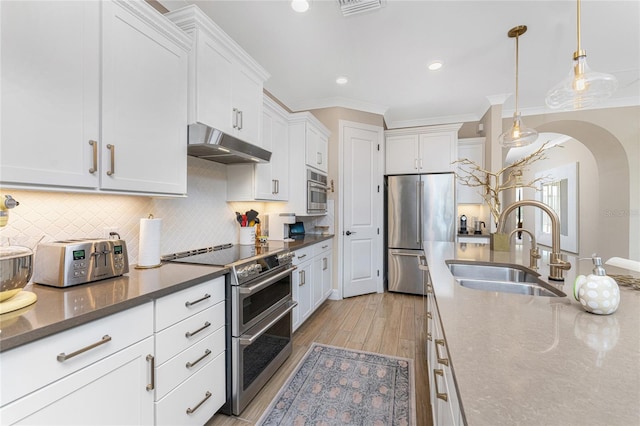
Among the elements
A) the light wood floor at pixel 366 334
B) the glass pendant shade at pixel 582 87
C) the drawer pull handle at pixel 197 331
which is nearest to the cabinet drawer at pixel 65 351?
the drawer pull handle at pixel 197 331

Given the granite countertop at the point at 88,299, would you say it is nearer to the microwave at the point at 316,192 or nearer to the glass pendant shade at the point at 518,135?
the microwave at the point at 316,192

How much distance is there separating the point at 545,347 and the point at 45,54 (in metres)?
1.92

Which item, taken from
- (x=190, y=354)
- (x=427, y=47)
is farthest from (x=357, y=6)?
(x=190, y=354)

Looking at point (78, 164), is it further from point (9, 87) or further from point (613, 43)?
point (613, 43)

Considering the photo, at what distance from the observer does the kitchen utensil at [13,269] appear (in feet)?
3.01

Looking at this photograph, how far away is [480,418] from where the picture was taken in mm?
444

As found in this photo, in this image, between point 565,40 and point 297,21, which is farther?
point 565,40

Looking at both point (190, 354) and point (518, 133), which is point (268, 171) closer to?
point (190, 354)

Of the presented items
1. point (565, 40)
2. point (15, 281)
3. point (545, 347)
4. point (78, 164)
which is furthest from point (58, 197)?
point (565, 40)

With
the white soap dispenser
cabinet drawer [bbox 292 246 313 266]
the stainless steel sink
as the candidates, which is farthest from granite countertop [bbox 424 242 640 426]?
cabinet drawer [bbox 292 246 313 266]

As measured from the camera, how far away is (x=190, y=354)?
1.36 meters

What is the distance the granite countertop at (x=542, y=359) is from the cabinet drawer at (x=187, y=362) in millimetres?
1203

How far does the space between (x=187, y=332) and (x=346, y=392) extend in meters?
1.19

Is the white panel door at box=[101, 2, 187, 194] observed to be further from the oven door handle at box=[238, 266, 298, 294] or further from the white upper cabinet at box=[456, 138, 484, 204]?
the white upper cabinet at box=[456, 138, 484, 204]
